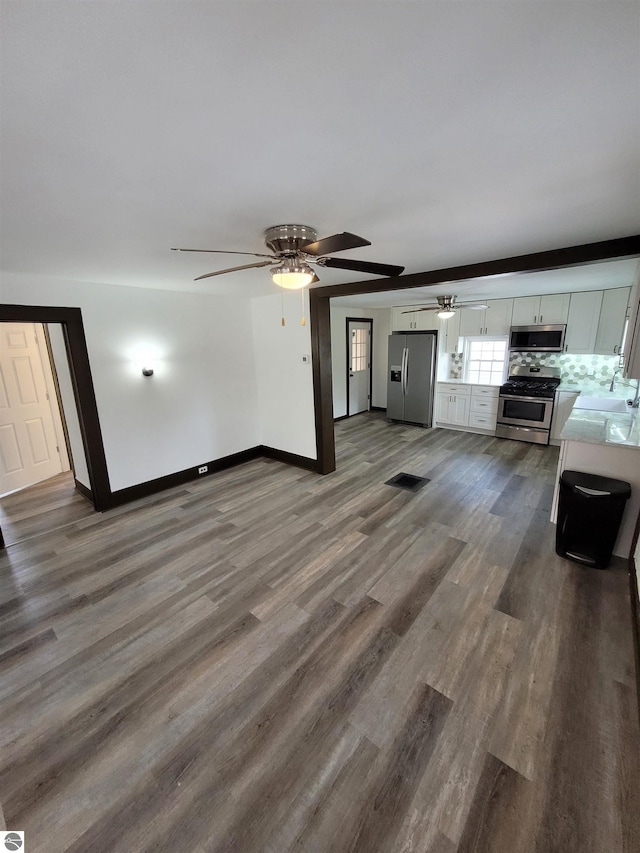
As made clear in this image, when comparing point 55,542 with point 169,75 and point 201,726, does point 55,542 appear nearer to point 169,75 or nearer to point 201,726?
point 201,726

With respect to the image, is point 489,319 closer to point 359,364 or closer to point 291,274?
point 359,364

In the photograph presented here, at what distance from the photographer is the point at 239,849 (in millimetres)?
1272

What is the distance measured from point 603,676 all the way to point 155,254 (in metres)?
3.87

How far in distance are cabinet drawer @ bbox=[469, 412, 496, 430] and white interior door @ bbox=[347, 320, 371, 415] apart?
253 centimetres

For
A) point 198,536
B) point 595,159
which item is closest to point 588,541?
point 595,159

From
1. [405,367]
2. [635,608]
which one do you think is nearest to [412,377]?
[405,367]

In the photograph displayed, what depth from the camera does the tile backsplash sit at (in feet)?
16.9

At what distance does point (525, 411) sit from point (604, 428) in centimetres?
258

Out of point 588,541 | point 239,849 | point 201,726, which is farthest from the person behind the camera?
point 588,541

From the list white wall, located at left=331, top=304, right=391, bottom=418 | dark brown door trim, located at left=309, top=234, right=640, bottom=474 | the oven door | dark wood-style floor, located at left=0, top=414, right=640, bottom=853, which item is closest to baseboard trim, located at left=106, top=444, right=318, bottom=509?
dark brown door trim, located at left=309, top=234, right=640, bottom=474

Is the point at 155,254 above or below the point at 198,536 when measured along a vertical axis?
above

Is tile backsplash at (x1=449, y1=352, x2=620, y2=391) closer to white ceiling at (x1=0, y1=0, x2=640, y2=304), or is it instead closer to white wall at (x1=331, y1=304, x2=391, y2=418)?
white wall at (x1=331, y1=304, x2=391, y2=418)

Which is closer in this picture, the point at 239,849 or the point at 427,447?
the point at 239,849

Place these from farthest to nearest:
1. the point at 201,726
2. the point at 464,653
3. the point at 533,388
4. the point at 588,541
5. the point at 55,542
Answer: the point at 533,388, the point at 55,542, the point at 588,541, the point at 464,653, the point at 201,726
